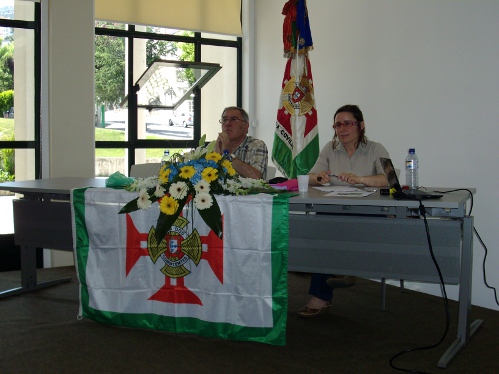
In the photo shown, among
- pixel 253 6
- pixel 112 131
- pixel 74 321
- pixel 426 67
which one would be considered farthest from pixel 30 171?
pixel 426 67

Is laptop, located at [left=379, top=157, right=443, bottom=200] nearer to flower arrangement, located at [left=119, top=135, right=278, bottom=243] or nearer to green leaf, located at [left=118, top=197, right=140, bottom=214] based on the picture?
flower arrangement, located at [left=119, top=135, right=278, bottom=243]

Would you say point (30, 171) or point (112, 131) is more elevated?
point (112, 131)

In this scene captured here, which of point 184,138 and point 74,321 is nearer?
point 74,321

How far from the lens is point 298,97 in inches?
195

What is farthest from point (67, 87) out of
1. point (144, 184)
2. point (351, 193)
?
point (351, 193)

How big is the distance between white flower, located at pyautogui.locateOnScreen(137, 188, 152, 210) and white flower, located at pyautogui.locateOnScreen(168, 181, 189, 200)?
5.9 inches

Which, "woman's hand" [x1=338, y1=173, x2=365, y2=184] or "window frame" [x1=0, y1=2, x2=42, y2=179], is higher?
"window frame" [x1=0, y1=2, x2=42, y2=179]

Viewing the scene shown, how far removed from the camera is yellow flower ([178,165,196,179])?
116 inches

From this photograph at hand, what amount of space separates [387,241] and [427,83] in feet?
5.77

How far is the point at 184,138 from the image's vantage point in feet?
20.0

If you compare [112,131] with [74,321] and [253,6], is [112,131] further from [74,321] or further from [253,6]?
[74,321]

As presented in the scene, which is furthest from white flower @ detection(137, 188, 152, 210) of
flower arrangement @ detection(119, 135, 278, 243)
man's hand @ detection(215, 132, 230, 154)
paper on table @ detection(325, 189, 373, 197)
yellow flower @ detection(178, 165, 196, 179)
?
man's hand @ detection(215, 132, 230, 154)

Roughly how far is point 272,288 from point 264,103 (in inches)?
138

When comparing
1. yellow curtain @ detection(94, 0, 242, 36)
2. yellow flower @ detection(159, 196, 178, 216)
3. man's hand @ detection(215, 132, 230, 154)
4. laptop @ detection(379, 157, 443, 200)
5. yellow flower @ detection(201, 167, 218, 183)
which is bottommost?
yellow flower @ detection(159, 196, 178, 216)
